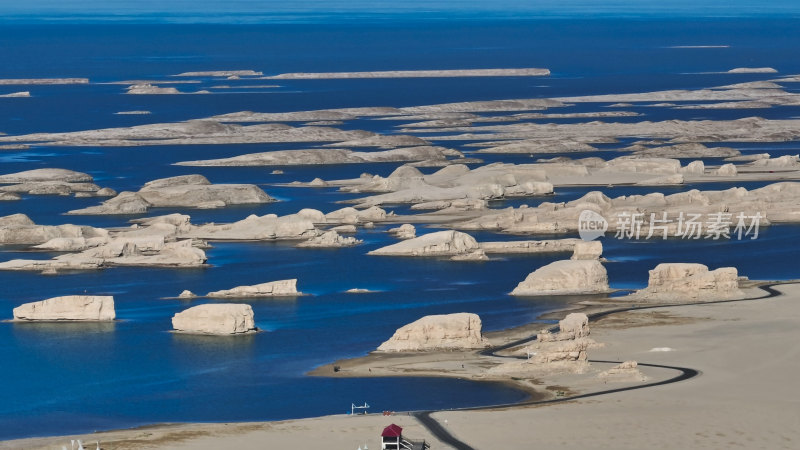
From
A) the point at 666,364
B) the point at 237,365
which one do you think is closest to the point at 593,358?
the point at 666,364

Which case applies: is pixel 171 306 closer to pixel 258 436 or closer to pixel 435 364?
pixel 435 364

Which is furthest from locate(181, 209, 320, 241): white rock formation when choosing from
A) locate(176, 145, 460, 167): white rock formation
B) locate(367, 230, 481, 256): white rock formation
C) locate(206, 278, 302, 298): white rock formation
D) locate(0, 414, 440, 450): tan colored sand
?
locate(0, 414, 440, 450): tan colored sand

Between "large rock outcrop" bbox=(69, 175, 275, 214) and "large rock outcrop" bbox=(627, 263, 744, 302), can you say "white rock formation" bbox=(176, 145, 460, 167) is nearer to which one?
"large rock outcrop" bbox=(69, 175, 275, 214)

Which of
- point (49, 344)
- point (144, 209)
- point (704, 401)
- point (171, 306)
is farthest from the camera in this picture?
point (144, 209)

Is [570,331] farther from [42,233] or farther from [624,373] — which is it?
[42,233]

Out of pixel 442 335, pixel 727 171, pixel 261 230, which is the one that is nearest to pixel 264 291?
pixel 442 335

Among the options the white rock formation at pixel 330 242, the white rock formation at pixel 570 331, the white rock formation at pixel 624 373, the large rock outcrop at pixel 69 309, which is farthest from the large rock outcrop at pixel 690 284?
the white rock formation at pixel 330 242
